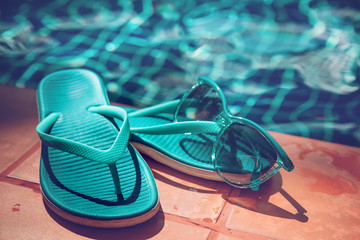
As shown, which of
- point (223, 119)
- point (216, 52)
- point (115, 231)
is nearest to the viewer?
point (115, 231)

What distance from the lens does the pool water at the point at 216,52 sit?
623 millimetres

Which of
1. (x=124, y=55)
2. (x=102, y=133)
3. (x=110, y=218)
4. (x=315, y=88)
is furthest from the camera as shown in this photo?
(x=124, y=55)

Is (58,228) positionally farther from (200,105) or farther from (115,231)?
(200,105)

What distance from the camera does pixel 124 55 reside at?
29.7 inches

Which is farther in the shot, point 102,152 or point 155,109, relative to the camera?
point 155,109

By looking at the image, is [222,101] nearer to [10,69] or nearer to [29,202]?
[29,202]

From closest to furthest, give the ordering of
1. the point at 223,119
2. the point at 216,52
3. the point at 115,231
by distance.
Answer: the point at 115,231 → the point at 223,119 → the point at 216,52

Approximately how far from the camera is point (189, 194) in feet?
1.39

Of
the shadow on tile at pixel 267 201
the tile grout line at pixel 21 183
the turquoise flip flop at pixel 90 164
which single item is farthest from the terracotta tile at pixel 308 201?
the tile grout line at pixel 21 183

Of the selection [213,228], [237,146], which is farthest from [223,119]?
[213,228]

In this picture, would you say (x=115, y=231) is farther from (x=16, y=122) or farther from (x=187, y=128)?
(x=16, y=122)

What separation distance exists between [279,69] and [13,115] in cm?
46

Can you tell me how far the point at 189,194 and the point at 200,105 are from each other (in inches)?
5.7

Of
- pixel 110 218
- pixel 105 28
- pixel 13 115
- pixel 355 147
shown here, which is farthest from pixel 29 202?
pixel 105 28
